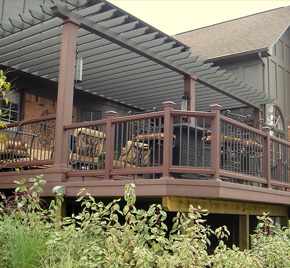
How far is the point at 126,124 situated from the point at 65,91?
1.99m

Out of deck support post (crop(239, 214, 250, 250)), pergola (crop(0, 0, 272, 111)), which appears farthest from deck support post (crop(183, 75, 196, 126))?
deck support post (crop(239, 214, 250, 250))

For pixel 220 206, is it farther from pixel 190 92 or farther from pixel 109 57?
pixel 109 57

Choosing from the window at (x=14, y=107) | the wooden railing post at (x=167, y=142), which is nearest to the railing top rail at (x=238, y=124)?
the wooden railing post at (x=167, y=142)

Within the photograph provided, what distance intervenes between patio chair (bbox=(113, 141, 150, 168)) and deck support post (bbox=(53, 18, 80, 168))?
950 mm

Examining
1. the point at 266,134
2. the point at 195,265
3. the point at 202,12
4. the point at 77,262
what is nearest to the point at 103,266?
the point at 77,262

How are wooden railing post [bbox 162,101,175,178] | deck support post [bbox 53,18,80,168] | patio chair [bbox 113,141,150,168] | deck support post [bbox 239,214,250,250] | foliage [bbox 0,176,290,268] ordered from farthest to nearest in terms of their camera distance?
deck support post [bbox 239,214,250,250], deck support post [bbox 53,18,80,168], patio chair [bbox 113,141,150,168], wooden railing post [bbox 162,101,175,178], foliage [bbox 0,176,290,268]

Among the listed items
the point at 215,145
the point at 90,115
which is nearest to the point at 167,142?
the point at 215,145

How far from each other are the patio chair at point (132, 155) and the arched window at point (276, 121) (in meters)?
6.59

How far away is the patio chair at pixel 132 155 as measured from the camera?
246 inches

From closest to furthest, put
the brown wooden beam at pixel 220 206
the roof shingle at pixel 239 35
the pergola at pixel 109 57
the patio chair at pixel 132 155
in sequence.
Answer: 1. the brown wooden beam at pixel 220 206
2. the patio chair at pixel 132 155
3. the pergola at pixel 109 57
4. the roof shingle at pixel 239 35

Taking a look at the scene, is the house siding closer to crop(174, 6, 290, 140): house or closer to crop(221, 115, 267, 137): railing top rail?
crop(174, 6, 290, 140): house

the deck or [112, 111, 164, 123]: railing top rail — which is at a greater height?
[112, 111, 164, 123]: railing top rail

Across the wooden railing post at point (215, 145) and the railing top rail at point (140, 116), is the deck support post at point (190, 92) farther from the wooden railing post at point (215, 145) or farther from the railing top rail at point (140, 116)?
the wooden railing post at point (215, 145)

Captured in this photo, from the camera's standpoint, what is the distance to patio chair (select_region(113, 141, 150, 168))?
6.24m
